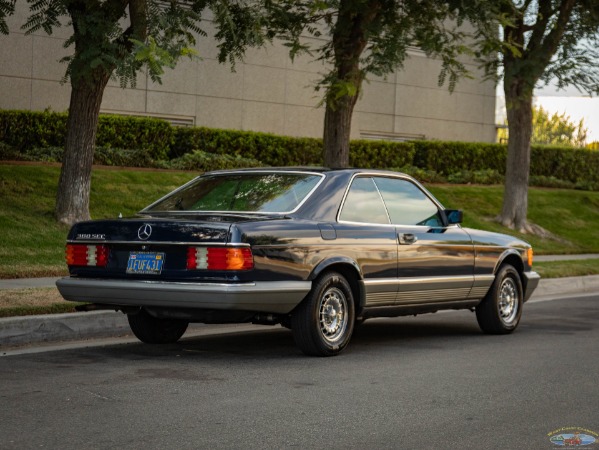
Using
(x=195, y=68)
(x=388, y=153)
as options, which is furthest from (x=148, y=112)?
(x=388, y=153)

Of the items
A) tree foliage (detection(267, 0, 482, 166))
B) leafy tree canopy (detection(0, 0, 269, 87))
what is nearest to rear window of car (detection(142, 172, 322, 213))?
leafy tree canopy (detection(0, 0, 269, 87))

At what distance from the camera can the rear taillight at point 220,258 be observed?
8.04 meters

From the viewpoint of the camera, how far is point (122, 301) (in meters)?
8.43

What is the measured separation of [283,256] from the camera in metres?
8.35

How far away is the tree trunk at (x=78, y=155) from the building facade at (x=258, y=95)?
611cm

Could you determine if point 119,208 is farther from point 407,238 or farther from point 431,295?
point 407,238

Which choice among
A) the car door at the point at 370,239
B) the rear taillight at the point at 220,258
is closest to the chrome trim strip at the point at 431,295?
the car door at the point at 370,239

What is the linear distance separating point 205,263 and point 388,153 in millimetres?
19504

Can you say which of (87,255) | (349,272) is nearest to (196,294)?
(87,255)

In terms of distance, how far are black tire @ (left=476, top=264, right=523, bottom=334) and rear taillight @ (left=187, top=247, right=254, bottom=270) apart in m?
3.51

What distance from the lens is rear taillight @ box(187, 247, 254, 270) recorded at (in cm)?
804

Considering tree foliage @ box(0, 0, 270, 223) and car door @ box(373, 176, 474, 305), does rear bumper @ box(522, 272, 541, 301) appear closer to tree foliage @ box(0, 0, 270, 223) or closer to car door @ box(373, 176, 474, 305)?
car door @ box(373, 176, 474, 305)

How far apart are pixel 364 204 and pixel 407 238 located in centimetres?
52

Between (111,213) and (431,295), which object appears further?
(111,213)
